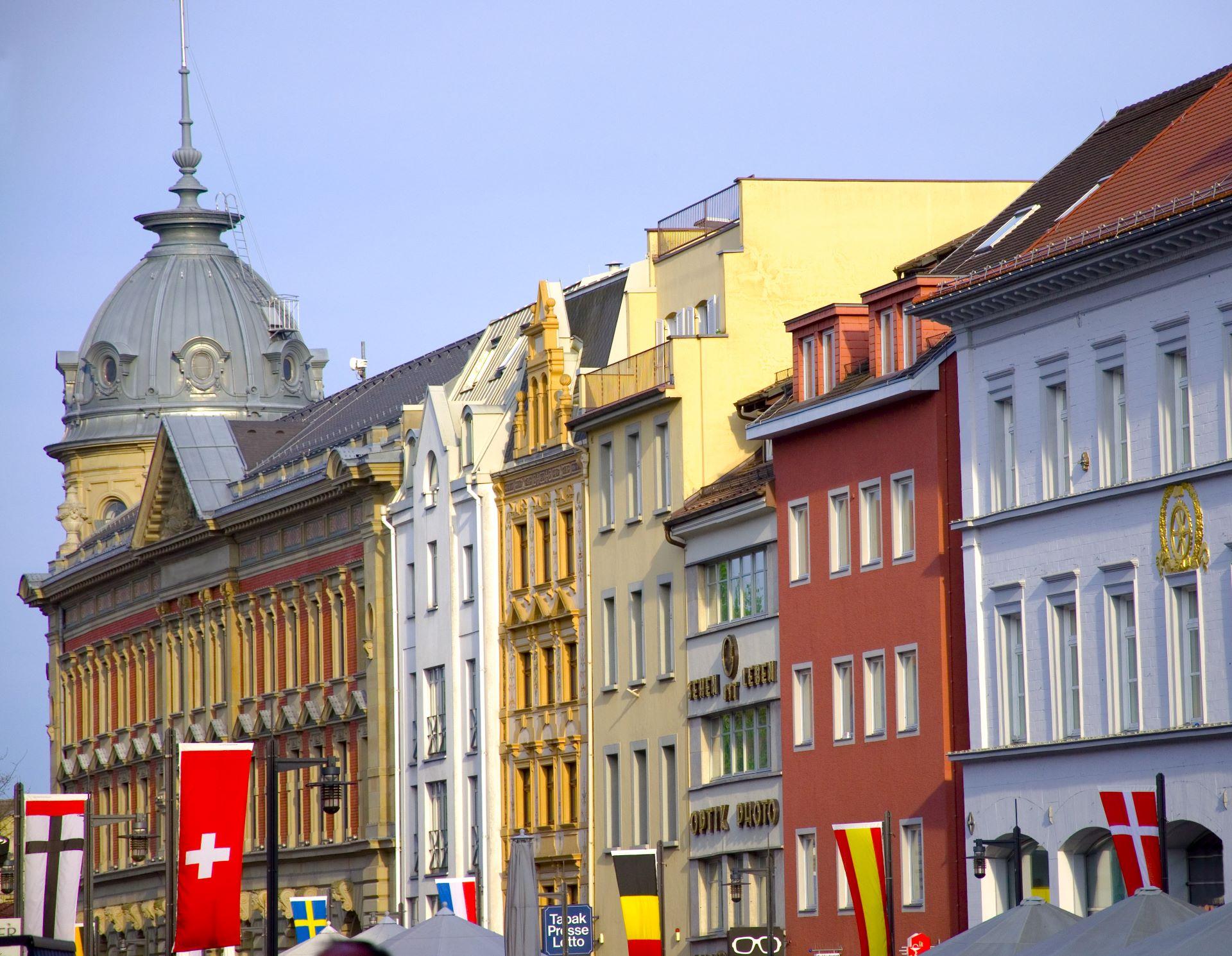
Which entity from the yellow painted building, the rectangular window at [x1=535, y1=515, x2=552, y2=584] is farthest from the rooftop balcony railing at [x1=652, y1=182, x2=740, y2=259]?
the rectangular window at [x1=535, y1=515, x2=552, y2=584]

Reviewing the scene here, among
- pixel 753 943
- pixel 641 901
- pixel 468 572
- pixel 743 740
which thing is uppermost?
pixel 468 572

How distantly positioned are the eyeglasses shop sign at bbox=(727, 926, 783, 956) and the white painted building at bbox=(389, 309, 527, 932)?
23282 millimetres

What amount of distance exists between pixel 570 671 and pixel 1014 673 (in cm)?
2248

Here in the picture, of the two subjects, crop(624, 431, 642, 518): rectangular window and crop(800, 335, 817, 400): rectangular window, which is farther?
crop(624, 431, 642, 518): rectangular window

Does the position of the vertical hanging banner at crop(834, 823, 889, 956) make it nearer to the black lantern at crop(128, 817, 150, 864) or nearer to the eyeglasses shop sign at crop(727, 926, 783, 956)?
the eyeglasses shop sign at crop(727, 926, 783, 956)

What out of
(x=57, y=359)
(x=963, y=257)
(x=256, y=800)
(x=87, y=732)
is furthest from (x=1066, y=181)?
(x=57, y=359)

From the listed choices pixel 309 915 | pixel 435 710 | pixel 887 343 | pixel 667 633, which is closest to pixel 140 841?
pixel 309 915


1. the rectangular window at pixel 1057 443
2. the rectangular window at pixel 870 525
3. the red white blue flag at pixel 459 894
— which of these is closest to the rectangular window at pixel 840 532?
the rectangular window at pixel 870 525

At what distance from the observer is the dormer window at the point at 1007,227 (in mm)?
57156

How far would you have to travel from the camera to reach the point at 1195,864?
47781 millimetres

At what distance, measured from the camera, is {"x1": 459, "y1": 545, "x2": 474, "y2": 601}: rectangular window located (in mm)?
78812

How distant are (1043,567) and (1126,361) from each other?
4.14 metres

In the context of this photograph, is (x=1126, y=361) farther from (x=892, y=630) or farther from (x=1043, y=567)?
(x=892, y=630)

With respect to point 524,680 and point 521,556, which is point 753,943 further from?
point 521,556
